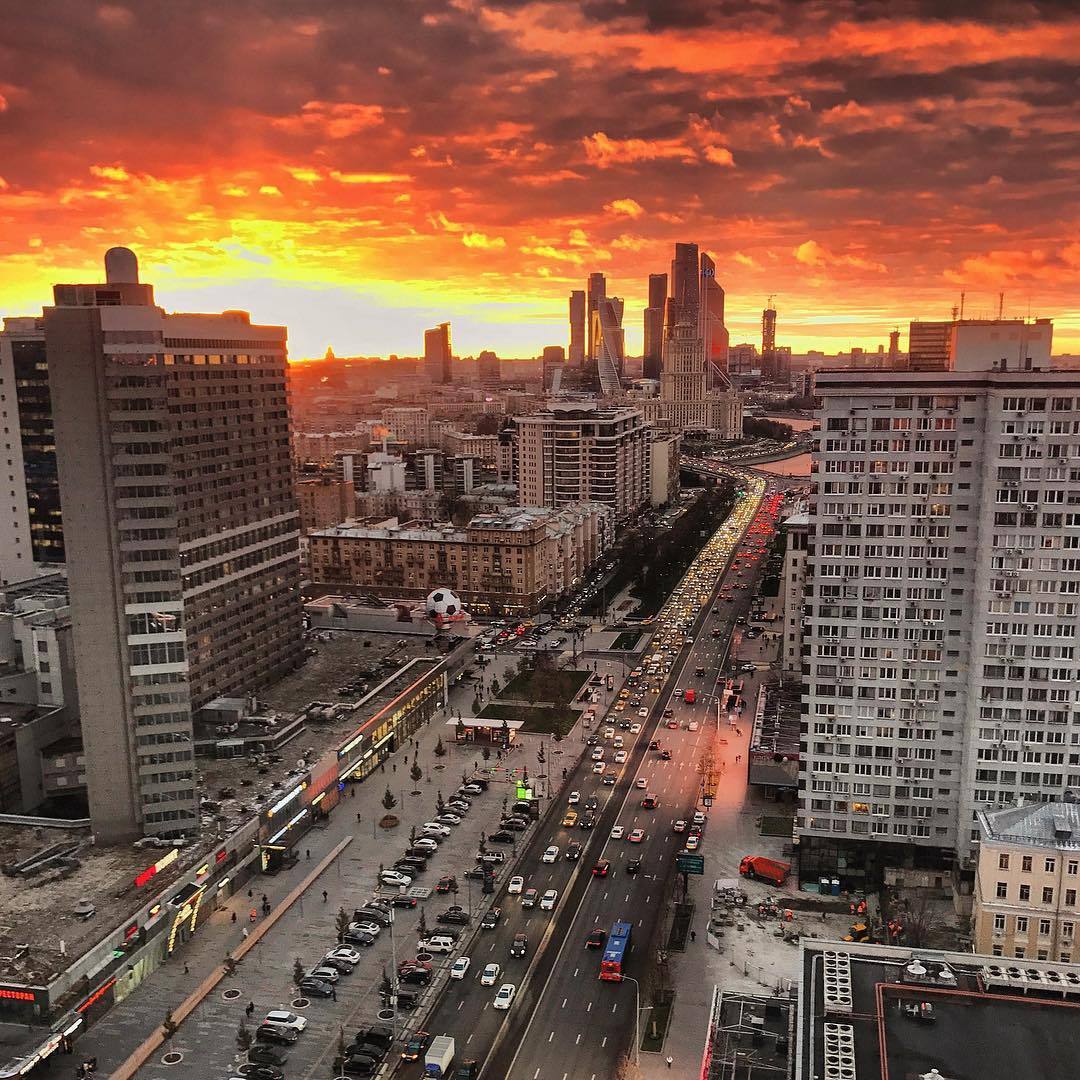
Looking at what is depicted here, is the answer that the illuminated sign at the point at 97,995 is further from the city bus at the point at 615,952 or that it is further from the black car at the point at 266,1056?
the city bus at the point at 615,952

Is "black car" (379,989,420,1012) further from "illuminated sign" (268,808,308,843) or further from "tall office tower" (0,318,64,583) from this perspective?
"tall office tower" (0,318,64,583)

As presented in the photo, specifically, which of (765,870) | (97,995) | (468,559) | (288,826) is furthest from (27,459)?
(765,870)

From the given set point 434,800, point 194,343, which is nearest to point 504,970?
point 434,800

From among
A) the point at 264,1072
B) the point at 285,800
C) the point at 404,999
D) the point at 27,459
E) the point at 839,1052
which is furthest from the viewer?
the point at 27,459

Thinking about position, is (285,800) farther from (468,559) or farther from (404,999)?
(468,559)

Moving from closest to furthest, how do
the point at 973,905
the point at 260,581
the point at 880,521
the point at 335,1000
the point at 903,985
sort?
the point at 903,985 → the point at 335,1000 → the point at 973,905 → the point at 880,521 → the point at 260,581

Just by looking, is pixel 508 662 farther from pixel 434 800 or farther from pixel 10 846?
pixel 10 846
